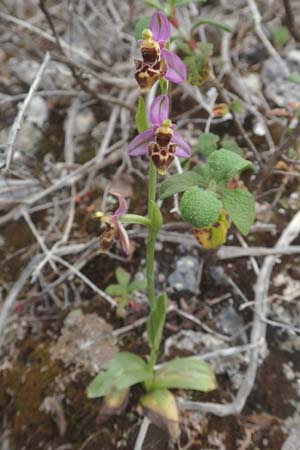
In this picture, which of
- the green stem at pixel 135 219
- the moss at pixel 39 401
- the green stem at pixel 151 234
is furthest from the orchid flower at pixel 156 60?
the moss at pixel 39 401

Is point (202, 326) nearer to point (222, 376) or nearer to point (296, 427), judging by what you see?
point (222, 376)

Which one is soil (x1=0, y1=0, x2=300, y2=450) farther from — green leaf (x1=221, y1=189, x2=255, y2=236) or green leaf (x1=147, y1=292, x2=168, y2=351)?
green leaf (x1=221, y1=189, x2=255, y2=236)

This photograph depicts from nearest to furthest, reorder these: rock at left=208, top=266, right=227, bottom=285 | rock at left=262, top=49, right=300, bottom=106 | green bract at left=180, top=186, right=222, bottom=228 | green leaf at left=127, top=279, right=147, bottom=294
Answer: green bract at left=180, top=186, right=222, bottom=228 → green leaf at left=127, top=279, right=147, bottom=294 → rock at left=208, top=266, right=227, bottom=285 → rock at left=262, top=49, right=300, bottom=106

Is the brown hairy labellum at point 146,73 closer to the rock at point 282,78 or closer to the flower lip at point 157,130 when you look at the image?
the flower lip at point 157,130

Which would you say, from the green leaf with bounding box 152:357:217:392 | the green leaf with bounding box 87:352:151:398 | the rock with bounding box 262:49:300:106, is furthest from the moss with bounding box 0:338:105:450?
the rock with bounding box 262:49:300:106

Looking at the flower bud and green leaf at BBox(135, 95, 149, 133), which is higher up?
green leaf at BBox(135, 95, 149, 133)

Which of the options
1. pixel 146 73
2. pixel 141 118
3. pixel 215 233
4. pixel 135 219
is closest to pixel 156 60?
pixel 146 73

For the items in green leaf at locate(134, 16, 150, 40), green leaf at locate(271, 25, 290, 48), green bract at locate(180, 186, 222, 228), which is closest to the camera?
green bract at locate(180, 186, 222, 228)

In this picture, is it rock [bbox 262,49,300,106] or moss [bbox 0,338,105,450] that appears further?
rock [bbox 262,49,300,106]
